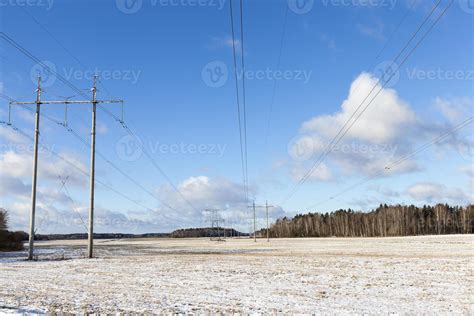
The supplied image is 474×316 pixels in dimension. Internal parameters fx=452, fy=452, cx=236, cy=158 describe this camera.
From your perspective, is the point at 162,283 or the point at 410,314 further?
the point at 162,283

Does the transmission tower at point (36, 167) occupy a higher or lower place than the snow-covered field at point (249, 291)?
higher

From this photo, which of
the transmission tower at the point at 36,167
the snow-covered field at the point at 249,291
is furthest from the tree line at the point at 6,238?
the snow-covered field at the point at 249,291

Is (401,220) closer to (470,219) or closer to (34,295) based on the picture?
(470,219)

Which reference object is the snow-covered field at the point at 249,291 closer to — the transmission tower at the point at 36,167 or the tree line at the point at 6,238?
the transmission tower at the point at 36,167

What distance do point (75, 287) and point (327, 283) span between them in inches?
495

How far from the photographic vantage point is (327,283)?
23.5 m

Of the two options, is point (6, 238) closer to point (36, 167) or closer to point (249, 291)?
point (36, 167)

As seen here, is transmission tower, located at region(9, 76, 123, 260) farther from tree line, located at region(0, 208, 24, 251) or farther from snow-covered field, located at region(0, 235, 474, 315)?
tree line, located at region(0, 208, 24, 251)

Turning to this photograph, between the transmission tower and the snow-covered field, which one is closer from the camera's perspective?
the snow-covered field

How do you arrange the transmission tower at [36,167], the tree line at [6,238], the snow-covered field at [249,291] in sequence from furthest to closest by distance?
the tree line at [6,238]
the transmission tower at [36,167]
the snow-covered field at [249,291]

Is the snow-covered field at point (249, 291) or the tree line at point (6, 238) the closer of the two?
the snow-covered field at point (249, 291)

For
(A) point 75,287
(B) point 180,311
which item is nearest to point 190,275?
(A) point 75,287

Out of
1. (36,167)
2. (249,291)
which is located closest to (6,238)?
(36,167)

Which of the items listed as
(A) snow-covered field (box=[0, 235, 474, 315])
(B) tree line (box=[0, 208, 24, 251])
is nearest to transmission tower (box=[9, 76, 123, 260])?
(A) snow-covered field (box=[0, 235, 474, 315])
